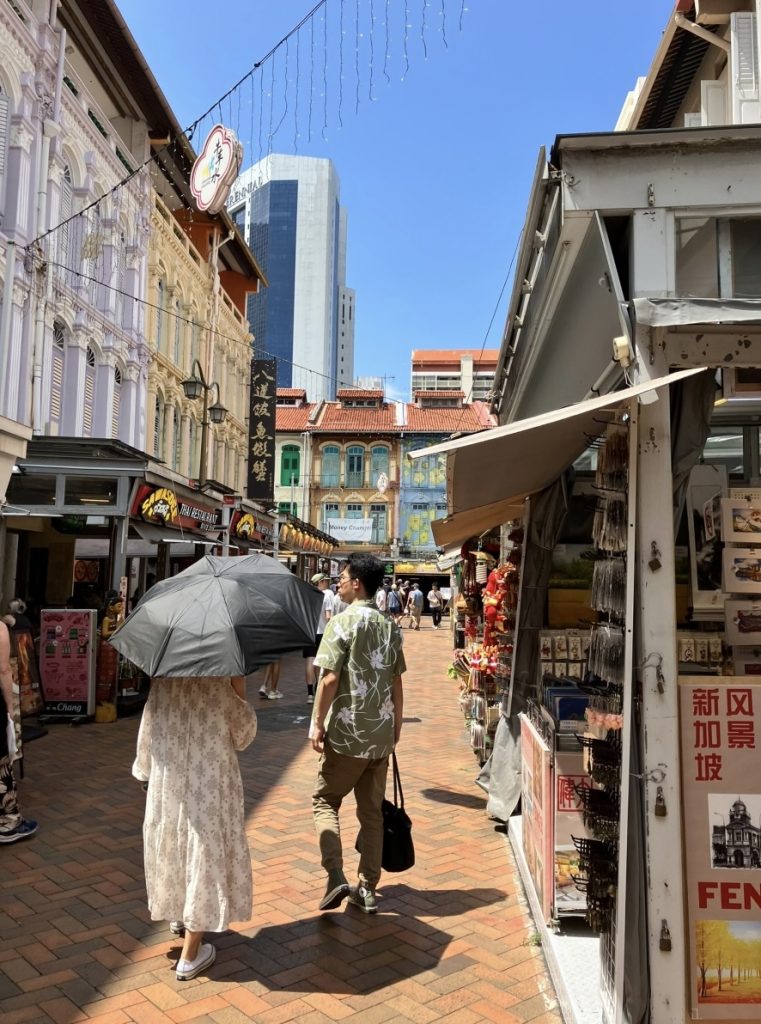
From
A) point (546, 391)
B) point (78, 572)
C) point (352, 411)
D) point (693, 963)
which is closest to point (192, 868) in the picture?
point (693, 963)

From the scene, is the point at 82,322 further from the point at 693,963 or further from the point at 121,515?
the point at 693,963

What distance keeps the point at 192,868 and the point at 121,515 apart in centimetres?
720

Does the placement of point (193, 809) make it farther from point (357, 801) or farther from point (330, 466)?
point (330, 466)

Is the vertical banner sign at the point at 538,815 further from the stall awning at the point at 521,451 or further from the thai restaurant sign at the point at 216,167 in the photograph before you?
the thai restaurant sign at the point at 216,167

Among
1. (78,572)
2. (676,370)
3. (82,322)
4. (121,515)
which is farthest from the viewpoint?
(78,572)

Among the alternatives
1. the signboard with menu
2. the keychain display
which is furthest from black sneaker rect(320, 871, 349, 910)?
the signboard with menu

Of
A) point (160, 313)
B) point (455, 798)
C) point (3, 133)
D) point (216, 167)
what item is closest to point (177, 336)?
point (160, 313)

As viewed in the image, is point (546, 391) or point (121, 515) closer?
point (546, 391)

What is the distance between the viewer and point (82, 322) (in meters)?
14.5

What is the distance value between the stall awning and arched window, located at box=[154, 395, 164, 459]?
15.0 m

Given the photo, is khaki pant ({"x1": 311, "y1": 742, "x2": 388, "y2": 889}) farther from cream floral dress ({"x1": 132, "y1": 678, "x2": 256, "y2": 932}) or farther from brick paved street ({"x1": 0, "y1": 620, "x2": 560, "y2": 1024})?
cream floral dress ({"x1": 132, "y1": 678, "x2": 256, "y2": 932})

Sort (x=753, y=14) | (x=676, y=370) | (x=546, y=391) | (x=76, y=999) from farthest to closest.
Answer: (x=753, y=14), (x=546, y=391), (x=76, y=999), (x=676, y=370)

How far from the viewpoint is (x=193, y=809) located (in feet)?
11.0

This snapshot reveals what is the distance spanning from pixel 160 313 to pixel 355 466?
1005 inches
